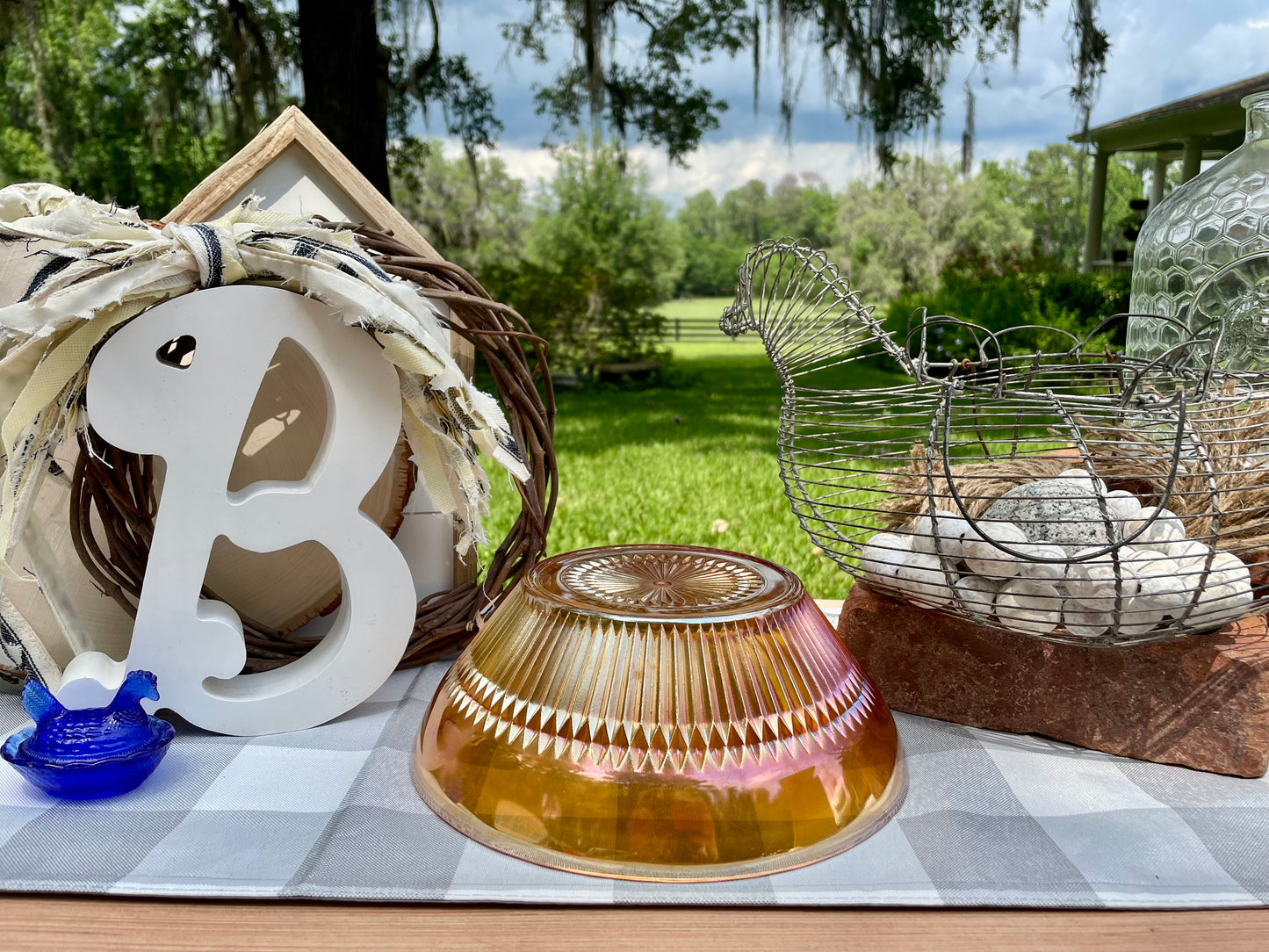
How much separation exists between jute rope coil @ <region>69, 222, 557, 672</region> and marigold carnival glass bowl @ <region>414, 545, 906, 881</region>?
0.89ft

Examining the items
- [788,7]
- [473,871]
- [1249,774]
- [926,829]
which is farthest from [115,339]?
[788,7]

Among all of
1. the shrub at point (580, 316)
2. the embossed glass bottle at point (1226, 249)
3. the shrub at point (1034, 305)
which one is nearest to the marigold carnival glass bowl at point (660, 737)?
the embossed glass bottle at point (1226, 249)

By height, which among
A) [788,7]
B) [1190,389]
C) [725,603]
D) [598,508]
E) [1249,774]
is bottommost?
[598,508]

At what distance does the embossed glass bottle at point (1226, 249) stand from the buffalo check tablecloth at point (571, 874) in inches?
28.3

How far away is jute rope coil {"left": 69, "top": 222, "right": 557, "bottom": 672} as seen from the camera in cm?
106

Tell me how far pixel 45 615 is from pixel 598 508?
6.04 feet

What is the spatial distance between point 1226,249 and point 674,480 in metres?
2.12

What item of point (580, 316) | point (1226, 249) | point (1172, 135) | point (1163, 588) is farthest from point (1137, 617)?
point (1172, 135)

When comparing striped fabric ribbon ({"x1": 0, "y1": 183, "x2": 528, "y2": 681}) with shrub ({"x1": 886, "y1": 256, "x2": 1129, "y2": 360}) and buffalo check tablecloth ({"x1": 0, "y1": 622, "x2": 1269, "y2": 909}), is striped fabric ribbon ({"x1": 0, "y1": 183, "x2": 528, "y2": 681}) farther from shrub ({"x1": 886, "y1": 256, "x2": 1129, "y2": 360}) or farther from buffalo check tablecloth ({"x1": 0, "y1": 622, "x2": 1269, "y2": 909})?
shrub ({"x1": 886, "y1": 256, "x2": 1129, "y2": 360})

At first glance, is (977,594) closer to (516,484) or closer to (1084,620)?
(1084,620)

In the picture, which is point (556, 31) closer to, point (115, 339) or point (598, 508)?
point (598, 508)

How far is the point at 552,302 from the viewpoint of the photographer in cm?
674

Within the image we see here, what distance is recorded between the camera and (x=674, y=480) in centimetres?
330

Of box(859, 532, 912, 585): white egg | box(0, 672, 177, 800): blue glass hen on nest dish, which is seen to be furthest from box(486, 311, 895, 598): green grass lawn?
box(0, 672, 177, 800): blue glass hen on nest dish
